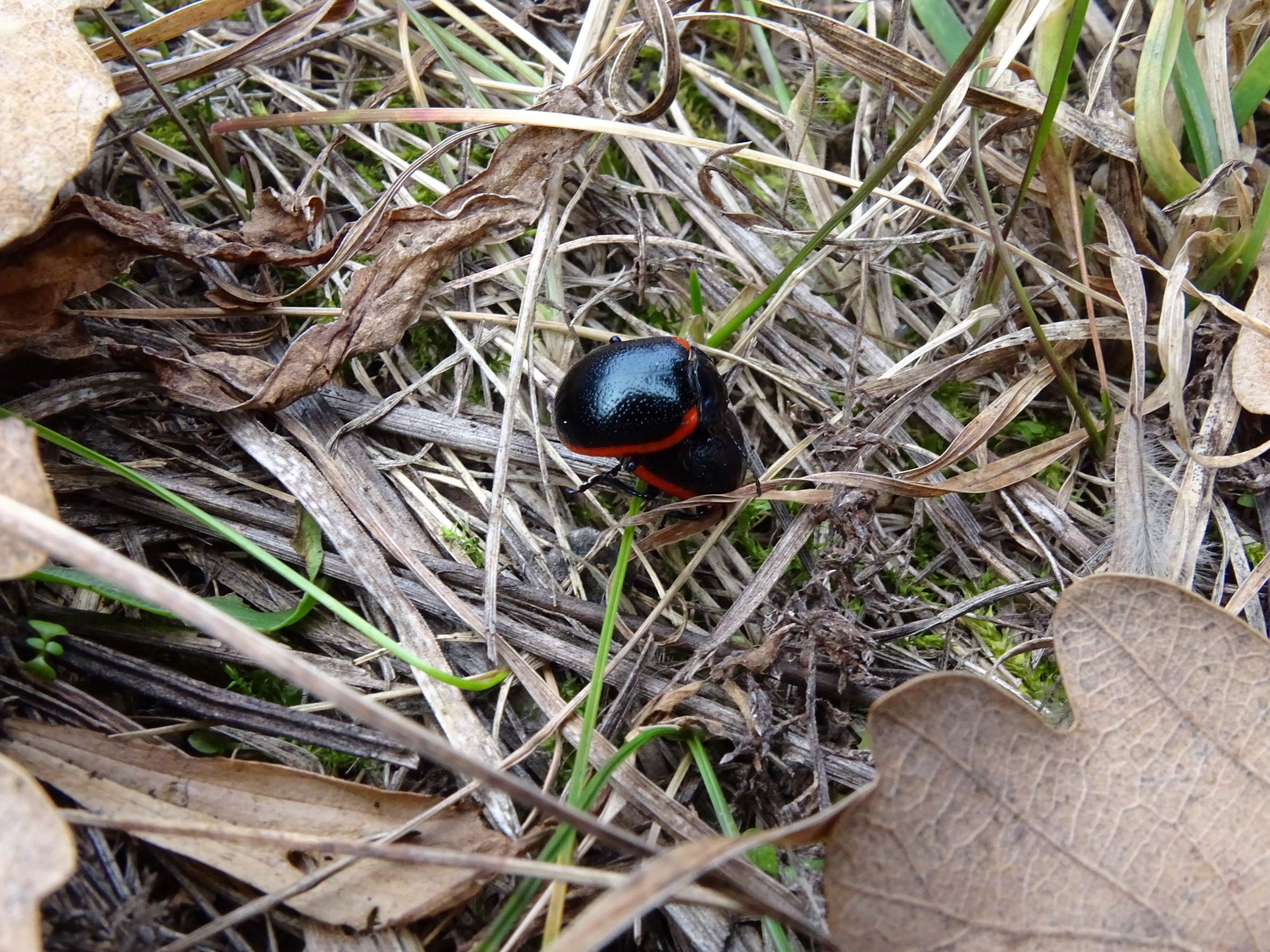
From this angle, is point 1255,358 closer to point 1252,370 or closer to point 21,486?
point 1252,370

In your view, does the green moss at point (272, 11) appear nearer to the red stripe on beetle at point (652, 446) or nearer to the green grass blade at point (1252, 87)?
the red stripe on beetle at point (652, 446)

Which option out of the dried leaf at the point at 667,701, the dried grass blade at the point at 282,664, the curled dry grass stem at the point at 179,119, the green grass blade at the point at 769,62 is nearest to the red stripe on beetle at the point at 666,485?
the dried leaf at the point at 667,701

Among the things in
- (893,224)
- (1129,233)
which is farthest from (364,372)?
(1129,233)

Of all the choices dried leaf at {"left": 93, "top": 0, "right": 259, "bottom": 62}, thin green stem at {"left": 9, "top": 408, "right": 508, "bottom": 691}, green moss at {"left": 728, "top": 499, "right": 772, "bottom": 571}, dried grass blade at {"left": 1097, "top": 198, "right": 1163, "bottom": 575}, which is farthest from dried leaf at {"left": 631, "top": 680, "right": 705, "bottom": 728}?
dried leaf at {"left": 93, "top": 0, "right": 259, "bottom": 62}

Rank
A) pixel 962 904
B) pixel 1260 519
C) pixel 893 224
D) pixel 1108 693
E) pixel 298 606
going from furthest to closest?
pixel 893 224, pixel 1260 519, pixel 298 606, pixel 1108 693, pixel 962 904

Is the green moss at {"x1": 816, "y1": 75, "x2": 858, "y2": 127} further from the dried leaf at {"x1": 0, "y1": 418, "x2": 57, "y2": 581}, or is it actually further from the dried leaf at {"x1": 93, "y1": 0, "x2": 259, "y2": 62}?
the dried leaf at {"x1": 0, "y1": 418, "x2": 57, "y2": 581}

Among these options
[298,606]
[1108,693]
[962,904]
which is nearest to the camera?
[962,904]

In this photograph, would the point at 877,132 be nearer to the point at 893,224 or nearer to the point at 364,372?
the point at 893,224

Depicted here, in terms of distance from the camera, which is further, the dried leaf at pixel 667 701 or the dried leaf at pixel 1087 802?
the dried leaf at pixel 667 701
